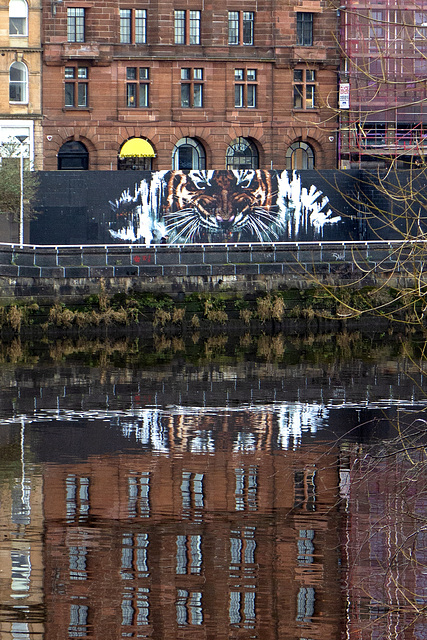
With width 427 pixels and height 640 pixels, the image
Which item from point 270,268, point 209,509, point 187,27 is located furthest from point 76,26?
point 209,509

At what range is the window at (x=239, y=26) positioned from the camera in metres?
73.0

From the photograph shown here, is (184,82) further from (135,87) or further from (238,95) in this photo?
(238,95)

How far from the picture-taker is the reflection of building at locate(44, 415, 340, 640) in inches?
592

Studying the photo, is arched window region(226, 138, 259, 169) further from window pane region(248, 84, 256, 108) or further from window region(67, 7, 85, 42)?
window region(67, 7, 85, 42)

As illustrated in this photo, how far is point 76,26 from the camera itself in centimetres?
7144

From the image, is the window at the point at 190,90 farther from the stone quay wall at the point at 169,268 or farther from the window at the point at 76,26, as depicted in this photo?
the stone quay wall at the point at 169,268

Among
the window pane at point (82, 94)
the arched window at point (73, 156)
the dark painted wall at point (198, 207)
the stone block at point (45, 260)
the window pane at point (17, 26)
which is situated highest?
the window pane at point (17, 26)

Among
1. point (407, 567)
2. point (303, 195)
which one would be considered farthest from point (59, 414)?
point (303, 195)

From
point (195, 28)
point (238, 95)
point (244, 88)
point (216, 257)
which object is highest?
point (195, 28)

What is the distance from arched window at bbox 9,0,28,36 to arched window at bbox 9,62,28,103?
68.9 inches

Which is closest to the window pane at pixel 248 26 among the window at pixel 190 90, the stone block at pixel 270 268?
the window at pixel 190 90

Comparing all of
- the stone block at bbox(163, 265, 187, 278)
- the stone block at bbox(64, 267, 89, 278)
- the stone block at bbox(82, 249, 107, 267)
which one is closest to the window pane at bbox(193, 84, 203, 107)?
the stone block at bbox(163, 265, 187, 278)

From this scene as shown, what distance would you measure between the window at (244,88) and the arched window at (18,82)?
11796 millimetres

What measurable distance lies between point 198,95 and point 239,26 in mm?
4570
